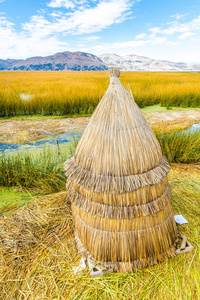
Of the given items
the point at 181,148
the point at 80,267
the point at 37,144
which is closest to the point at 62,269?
the point at 80,267

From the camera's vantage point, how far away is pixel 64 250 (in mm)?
1457

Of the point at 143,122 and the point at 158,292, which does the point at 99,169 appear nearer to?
the point at 143,122

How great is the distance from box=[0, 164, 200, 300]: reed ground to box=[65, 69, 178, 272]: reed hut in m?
0.10

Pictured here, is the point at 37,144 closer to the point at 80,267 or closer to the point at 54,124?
the point at 54,124

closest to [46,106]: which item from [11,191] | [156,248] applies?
[11,191]

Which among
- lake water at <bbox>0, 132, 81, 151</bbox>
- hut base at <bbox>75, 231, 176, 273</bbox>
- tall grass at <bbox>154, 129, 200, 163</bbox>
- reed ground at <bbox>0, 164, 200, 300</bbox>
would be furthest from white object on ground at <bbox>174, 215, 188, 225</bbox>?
lake water at <bbox>0, 132, 81, 151</bbox>

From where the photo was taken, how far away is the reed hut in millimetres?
1154

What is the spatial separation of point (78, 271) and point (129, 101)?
1.21m

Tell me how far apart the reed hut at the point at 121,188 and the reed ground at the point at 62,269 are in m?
0.10

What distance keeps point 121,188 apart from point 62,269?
0.76 metres

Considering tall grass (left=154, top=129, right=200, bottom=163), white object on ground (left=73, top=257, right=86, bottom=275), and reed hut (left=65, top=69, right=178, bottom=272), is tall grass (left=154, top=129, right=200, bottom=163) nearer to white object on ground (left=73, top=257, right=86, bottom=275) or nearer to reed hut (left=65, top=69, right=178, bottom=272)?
reed hut (left=65, top=69, right=178, bottom=272)

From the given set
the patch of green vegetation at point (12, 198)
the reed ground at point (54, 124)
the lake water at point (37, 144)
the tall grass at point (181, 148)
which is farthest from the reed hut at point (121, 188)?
the reed ground at point (54, 124)

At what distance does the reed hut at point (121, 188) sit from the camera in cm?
115

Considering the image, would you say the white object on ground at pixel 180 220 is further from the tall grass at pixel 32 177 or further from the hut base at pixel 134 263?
the tall grass at pixel 32 177
